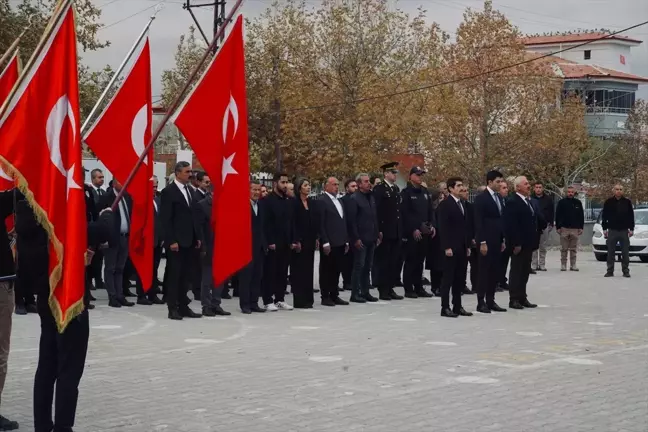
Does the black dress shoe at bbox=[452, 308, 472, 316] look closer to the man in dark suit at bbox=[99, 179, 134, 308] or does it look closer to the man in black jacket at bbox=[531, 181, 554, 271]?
the man in dark suit at bbox=[99, 179, 134, 308]

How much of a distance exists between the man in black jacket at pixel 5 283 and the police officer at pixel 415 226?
11.1 metres

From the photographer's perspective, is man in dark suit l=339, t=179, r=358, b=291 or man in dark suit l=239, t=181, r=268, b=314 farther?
man in dark suit l=339, t=179, r=358, b=291

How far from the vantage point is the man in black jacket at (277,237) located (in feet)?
51.6

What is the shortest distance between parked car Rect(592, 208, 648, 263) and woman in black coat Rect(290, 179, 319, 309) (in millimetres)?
14256

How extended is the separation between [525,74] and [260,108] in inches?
481

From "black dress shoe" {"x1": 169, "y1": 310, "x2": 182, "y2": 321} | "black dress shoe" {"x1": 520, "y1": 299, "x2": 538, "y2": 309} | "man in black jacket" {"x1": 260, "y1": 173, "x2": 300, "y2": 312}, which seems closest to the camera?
"black dress shoe" {"x1": 169, "y1": 310, "x2": 182, "y2": 321}

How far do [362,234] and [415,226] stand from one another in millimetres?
1569

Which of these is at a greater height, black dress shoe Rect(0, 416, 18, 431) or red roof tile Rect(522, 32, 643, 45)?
red roof tile Rect(522, 32, 643, 45)

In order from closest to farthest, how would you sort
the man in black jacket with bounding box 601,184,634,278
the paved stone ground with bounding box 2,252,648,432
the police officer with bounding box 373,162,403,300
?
the paved stone ground with bounding box 2,252,648,432
the police officer with bounding box 373,162,403,300
the man in black jacket with bounding box 601,184,634,278

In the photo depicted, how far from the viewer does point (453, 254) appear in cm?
1460

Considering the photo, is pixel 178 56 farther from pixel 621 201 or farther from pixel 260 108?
pixel 621 201

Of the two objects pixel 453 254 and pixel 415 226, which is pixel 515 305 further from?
pixel 415 226

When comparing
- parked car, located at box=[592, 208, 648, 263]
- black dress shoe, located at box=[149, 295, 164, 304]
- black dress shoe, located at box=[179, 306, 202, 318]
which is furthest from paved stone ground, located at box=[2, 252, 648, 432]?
parked car, located at box=[592, 208, 648, 263]

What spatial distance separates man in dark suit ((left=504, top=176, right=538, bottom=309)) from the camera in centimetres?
1578
